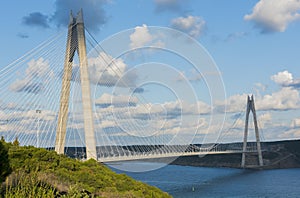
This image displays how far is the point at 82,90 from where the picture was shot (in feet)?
88.1

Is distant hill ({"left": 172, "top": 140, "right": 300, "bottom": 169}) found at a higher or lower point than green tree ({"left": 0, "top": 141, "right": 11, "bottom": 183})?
higher

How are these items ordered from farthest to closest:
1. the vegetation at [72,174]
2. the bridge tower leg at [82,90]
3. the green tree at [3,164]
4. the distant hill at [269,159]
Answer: the distant hill at [269,159] < the bridge tower leg at [82,90] < the vegetation at [72,174] < the green tree at [3,164]

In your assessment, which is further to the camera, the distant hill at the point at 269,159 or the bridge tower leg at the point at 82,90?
the distant hill at the point at 269,159

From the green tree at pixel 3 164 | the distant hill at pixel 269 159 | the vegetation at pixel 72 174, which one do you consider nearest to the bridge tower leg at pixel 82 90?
the vegetation at pixel 72 174

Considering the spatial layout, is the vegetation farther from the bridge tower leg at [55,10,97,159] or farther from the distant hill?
the distant hill

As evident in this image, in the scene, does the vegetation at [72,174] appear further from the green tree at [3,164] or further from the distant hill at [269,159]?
the distant hill at [269,159]

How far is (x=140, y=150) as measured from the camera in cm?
4528

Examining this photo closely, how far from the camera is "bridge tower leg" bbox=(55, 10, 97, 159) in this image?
26656mm

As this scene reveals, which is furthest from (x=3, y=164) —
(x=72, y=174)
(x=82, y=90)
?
(x=82, y=90)

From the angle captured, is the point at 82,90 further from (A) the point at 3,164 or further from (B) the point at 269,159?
→ (B) the point at 269,159

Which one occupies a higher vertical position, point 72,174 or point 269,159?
point 269,159

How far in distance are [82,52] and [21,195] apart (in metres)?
21.4

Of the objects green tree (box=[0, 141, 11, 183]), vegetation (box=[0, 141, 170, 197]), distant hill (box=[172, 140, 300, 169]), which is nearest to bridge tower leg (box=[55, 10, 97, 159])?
vegetation (box=[0, 141, 170, 197])

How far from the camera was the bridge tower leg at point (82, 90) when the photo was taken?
26.7 meters
